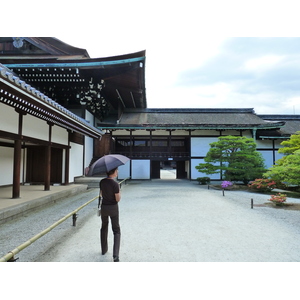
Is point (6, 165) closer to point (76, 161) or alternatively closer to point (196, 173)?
point (76, 161)

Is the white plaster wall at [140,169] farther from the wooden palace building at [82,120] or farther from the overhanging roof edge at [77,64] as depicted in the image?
the overhanging roof edge at [77,64]

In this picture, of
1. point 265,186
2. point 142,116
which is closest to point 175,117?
point 142,116

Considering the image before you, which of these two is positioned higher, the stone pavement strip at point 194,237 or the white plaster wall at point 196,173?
the white plaster wall at point 196,173

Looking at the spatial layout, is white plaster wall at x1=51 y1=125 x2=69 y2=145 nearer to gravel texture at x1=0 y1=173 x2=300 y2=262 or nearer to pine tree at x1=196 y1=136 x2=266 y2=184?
gravel texture at x1=0 y1=173 x2=300 y2=262

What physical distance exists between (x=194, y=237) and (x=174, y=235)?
1.33 ft

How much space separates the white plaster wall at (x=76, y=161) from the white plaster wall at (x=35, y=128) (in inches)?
136

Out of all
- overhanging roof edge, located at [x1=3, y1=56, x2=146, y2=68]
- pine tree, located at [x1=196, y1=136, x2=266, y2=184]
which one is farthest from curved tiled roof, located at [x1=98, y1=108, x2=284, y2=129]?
overhanging roof edge, located at [x1=3, y1=56, x2=146, y2=68]

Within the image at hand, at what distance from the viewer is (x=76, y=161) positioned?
43.7 ft

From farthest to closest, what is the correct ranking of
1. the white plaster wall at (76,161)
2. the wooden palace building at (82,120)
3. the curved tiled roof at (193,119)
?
the curved tiled roof at (193,119)
the white plaster wall at (76,161)
the wooden palace building at (82,120)

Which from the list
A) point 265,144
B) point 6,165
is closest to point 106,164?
point 6,165

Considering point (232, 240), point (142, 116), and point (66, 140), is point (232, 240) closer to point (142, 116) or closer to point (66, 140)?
point (66, 140)

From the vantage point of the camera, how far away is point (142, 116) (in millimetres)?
18859

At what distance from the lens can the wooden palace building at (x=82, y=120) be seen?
713cm

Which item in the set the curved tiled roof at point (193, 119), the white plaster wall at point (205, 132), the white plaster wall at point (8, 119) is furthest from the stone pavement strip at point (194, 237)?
the white plaster wall at point (205, 132)
